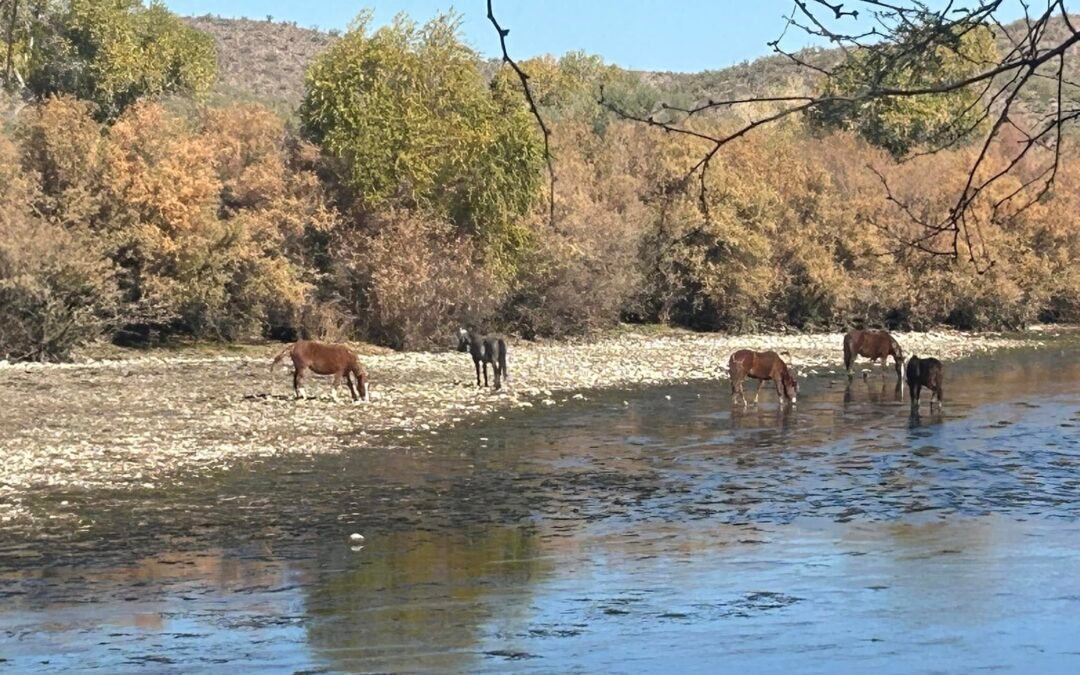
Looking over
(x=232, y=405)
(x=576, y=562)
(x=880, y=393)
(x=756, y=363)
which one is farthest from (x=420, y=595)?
(x=880, y=393)

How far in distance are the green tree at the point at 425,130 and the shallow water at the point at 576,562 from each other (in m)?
19.1

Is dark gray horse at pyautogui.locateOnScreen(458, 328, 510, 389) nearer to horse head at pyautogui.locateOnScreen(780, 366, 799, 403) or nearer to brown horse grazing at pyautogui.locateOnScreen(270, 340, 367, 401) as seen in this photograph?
brown horse grazing at pyautogui.locateOnScreen(270, 340, 367, 401)

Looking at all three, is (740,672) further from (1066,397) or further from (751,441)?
(1066,397)

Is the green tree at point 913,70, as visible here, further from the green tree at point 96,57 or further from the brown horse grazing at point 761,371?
the green tree at point 96,57

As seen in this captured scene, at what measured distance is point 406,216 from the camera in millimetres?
37750

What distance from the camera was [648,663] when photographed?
27.6ft

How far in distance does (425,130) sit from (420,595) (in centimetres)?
2853

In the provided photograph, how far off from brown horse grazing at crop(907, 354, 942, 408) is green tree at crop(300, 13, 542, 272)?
16201mm

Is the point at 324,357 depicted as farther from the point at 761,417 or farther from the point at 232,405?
the point at 761,417

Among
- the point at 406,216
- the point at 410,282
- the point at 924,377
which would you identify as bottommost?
the point at 924,377

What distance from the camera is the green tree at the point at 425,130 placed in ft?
123

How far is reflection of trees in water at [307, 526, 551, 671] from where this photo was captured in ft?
28.3

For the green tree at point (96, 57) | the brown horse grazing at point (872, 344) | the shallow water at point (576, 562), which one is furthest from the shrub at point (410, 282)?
the shallow water at point (576, 562)

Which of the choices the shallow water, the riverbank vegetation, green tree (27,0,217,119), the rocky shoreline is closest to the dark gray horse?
the rocky shoreline
